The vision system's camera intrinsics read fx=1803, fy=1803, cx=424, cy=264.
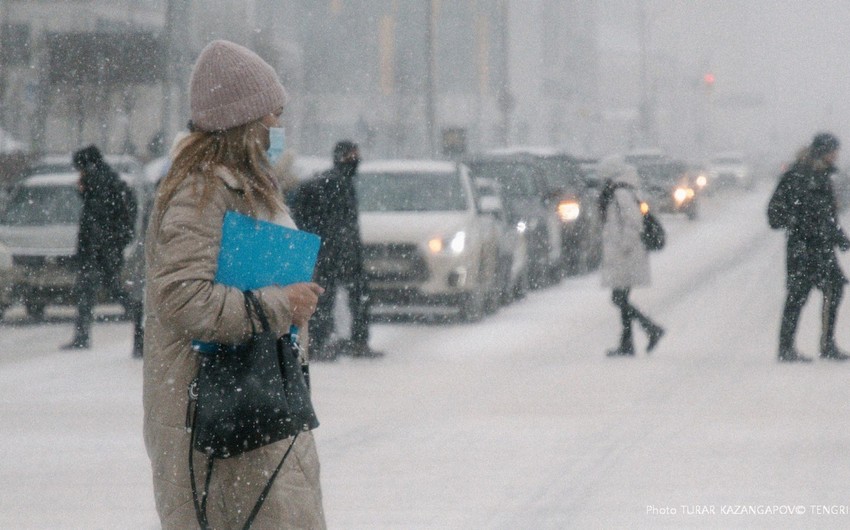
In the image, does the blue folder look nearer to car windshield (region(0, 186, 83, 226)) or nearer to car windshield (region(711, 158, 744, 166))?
car windshield (region(0, 186, 83, 226))

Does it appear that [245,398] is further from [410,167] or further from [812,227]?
[410,167]

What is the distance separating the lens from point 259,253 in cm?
364

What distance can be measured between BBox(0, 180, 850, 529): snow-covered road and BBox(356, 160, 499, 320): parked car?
39 centimetres

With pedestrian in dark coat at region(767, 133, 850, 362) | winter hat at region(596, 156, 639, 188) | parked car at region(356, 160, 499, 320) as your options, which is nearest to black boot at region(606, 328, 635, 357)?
winter hat at region(596, 156, 639, 188)

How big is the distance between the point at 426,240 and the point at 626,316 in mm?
3400

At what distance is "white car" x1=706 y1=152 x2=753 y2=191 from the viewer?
70.9 metres

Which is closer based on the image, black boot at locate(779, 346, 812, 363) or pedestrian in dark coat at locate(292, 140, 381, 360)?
black boot at locate(779, 346, 812, 363)

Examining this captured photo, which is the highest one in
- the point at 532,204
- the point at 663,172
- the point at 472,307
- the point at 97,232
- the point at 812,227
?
the point at 812,227

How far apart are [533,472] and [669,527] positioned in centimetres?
146

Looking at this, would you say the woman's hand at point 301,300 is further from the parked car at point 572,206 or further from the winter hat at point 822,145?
the parked car at point 572,206

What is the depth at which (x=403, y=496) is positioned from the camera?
776 cm

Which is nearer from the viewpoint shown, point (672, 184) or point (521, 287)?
point (521, 287)

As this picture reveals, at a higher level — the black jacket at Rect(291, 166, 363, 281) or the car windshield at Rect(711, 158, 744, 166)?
the black jacket at Rect(291, 166, 363, 281)

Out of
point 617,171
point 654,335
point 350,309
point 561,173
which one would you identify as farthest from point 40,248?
point 561,173
